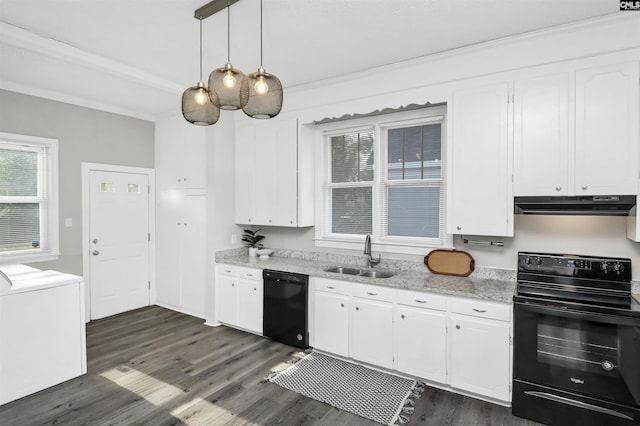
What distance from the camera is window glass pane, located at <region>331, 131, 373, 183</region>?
12.7 feet

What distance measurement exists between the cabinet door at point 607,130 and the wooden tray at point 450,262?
1.03 metres

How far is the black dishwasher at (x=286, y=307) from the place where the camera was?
353cm

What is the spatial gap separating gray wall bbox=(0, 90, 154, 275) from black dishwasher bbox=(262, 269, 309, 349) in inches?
Answer: 99.4

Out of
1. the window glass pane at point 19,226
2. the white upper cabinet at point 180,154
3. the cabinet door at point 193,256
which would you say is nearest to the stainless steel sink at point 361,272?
the cabinet door at point 193,256

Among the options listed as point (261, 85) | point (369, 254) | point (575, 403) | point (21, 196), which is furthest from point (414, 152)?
point (21, 196)

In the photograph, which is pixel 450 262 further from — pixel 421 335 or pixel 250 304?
pixel 250 304

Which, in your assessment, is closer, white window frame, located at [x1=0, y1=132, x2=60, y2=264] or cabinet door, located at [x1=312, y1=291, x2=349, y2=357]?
cabinet door, located at [x1=312, y1=291, x2=349, y2=357]

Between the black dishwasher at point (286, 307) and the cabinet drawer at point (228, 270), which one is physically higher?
the cabinet drawer at point (228, 270)

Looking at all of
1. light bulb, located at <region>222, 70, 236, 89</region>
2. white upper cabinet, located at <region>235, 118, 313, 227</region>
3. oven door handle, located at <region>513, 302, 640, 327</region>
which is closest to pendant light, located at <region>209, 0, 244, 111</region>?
light bulb, located at <region>222, 70, 236, 89</region>

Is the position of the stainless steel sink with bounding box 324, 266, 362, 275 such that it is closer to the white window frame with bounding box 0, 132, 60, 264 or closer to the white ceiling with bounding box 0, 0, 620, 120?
the white ceiling with bounding box 0, 0, 620, 120

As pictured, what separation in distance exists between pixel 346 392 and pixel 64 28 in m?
3.62

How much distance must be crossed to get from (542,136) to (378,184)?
5.17 ft

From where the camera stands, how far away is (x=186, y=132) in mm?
4652

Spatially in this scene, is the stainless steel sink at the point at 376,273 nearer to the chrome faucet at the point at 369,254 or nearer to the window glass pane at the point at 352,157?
the chrome faucet at the point at 369,254
